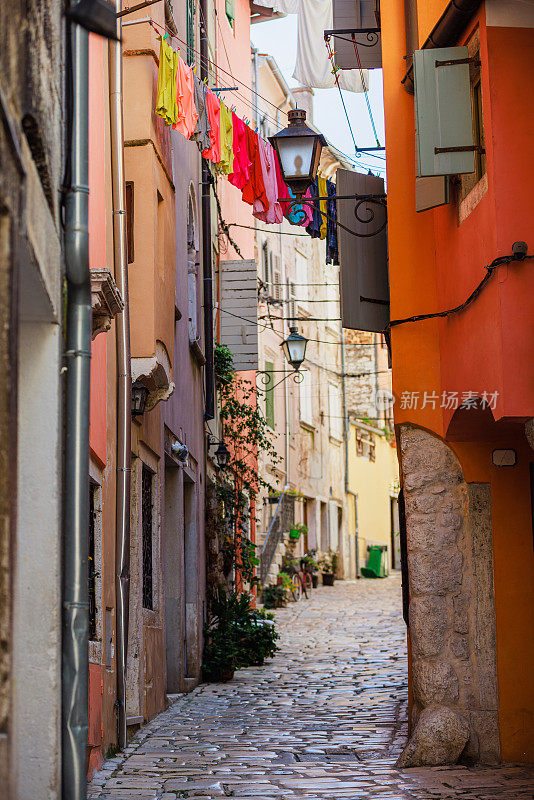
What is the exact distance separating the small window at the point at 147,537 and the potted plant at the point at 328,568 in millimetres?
20583

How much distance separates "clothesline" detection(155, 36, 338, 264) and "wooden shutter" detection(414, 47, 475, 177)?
1972 mm

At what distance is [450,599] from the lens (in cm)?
876

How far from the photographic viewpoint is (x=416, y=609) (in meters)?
8.80

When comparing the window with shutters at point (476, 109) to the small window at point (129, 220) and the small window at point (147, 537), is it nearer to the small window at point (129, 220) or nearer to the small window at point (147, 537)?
the small window at point (129, 220)

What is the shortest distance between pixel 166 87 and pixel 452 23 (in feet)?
12.0

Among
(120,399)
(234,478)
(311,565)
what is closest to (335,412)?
(311,565)

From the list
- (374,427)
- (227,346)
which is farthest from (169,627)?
(374,427)

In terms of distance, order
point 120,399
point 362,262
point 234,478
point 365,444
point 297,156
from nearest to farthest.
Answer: point 120,399 → point 297,156 → point 362,262 → point 234,478 → point 365,444

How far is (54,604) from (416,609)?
4.26 meters

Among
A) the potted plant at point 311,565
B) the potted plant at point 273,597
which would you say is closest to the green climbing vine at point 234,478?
the potted plant at point 273,597

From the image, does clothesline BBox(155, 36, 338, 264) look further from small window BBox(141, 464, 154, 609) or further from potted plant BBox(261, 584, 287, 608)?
potted plant BBox(261, 584, 287, 608)

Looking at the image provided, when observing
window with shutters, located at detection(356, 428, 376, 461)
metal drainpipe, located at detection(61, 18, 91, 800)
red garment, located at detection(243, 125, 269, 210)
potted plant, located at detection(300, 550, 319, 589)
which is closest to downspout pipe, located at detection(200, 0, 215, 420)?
red garment, located at detection(243, 125, 269, 210)

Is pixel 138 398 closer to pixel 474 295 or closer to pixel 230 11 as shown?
pixel 474 295

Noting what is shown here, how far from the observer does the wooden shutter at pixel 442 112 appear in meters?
8.07
